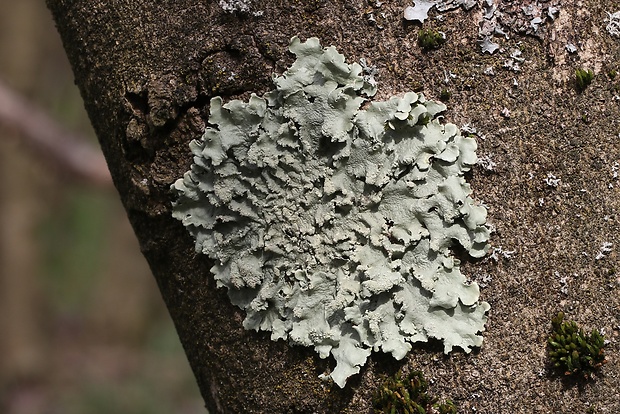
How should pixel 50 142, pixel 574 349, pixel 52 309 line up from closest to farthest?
pixel 574 349 → pixel 50 142 → pixel 52 309

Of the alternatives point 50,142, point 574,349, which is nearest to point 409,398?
point 574,349

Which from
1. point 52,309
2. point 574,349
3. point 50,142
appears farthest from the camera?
point 52,309

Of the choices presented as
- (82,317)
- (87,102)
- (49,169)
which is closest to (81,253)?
(82,317)

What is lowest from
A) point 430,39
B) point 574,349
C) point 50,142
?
point 574,349

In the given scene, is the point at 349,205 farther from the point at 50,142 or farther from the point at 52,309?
the point at 52,309

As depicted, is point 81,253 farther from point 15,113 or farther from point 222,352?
point 222,352

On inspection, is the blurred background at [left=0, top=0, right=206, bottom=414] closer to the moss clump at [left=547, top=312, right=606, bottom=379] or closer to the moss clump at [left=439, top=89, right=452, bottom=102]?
the moss clump at [left=439, top=89, right=452, bottom=102]

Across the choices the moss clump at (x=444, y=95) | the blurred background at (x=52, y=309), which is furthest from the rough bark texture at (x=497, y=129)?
the blurred background at (x=52, y=309)

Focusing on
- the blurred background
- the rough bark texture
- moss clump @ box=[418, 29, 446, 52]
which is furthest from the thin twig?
moss clump @ box=[418, 29, 446, 52]
